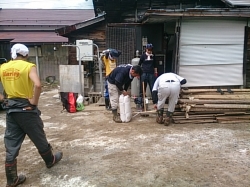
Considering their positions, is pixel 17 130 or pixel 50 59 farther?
pixel 50 59

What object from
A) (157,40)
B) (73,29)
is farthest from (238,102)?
(73,29)

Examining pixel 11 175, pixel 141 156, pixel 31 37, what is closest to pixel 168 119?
pixel 141 156

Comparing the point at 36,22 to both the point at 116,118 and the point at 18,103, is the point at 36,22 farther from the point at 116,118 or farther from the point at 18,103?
the point at 18,103

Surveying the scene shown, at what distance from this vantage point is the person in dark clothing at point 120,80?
17.4ft

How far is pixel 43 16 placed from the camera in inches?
719

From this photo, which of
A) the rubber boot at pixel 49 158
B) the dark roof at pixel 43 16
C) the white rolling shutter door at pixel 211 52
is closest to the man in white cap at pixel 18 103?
the rubber boot at pixel 49 158

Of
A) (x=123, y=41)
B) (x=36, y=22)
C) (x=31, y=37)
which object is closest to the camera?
(x=123, y=41)

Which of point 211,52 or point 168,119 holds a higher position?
point 211,52

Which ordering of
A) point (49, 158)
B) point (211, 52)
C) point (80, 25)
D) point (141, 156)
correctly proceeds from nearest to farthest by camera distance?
point (49, 158), point (141, 156), point (211, 52), point (80, 25)

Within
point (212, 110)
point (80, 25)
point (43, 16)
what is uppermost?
point (43, 16)

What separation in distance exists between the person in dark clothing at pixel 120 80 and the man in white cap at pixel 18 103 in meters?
2.53

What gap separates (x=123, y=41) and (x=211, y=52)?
3032mm

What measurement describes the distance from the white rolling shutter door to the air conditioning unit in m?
3.26

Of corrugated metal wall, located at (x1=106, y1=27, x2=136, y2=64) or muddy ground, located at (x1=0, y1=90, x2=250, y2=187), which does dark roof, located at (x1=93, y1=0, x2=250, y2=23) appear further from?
muddy ground, located at (x1=0, y1=90, x2=250, y2=187)
